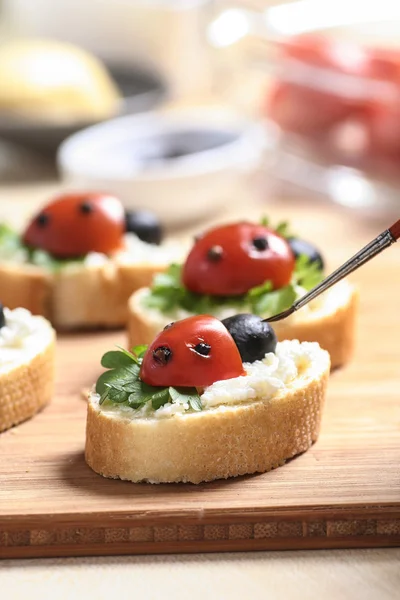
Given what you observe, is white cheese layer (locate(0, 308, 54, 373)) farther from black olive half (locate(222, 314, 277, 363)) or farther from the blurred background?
the blurred background

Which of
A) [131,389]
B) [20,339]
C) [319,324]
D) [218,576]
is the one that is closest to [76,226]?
[20,339]

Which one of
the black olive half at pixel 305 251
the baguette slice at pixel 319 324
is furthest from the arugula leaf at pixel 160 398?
the black olive half at pixel 305 251

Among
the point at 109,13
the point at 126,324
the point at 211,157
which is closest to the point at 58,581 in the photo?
the point at 126,324

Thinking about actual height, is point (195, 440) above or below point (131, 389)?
below

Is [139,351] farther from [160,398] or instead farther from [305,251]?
[305,251]

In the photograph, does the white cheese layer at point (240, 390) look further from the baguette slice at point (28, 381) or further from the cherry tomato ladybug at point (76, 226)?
the cherry tomato ladybug at point (76, 226)
